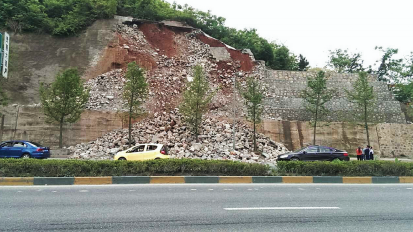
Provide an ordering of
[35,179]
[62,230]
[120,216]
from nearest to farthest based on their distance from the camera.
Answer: [62,230], [120,216], [35,179]

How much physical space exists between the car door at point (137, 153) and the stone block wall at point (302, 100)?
1584 cm

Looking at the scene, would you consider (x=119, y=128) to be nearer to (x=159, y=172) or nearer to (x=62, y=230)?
(x=159, y=172)

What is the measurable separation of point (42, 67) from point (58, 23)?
20.5 feet

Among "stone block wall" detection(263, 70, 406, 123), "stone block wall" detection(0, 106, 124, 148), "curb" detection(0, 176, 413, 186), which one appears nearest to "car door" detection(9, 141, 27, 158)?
"stone block wall" detection(0, 106, 124, 148)

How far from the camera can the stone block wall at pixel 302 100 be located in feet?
95.6

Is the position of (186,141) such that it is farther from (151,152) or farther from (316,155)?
(316,155)

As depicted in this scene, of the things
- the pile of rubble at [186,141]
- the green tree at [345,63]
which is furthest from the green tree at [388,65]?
the pile of rubble at [186,141]

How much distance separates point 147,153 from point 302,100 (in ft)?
65.5

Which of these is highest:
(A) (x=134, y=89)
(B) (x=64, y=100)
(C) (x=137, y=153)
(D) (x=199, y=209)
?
(A) (x=134, y=89)

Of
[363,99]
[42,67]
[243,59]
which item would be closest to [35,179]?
[42,67]

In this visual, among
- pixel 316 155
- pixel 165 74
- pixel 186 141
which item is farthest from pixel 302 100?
pixel 165 74

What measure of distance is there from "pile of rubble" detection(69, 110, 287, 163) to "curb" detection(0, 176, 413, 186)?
29.6 ft

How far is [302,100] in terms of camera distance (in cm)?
3055

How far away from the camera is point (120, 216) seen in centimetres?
569
